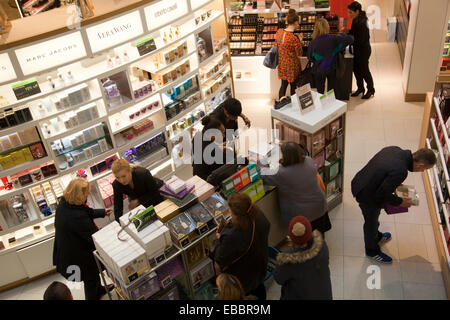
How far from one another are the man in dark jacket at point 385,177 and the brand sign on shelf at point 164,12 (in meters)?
3.25

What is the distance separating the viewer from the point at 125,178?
17.0ft

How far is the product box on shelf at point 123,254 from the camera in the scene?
4.14m

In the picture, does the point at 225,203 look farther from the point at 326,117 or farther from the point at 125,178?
the point at 326,117

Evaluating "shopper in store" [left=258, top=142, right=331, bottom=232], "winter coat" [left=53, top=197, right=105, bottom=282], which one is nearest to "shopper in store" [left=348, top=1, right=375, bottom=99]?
"shopper in store" [left=258, top=142, right=331, bottom=232]

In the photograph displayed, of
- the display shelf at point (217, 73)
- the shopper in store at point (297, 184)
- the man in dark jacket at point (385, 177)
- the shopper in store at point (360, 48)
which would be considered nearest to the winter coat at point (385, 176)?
the man in dark jacket at point (385, 177)

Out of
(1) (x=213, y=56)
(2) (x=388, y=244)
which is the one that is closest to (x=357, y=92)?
(1) (x=213, y=56)

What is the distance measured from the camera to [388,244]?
5.89 m

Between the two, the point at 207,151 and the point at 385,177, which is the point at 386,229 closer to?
the point at 385,177

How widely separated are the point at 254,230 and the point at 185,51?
3.62 m

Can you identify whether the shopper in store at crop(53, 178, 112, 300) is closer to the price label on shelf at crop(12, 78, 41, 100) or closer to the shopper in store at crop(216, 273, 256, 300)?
the price label on shelf at crop(12, 78, 41, 100)

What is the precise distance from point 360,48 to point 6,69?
20.5ft

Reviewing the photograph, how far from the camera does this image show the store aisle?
17.4 ft

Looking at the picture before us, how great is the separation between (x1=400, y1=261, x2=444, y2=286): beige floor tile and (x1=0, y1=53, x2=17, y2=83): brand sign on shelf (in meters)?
5.01
